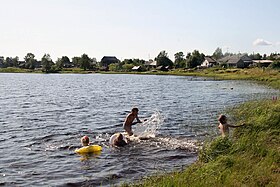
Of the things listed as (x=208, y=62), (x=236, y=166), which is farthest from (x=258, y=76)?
(x=208, y=62)

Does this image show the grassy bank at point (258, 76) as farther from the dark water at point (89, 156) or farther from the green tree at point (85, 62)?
the green tree at point (85, 62)

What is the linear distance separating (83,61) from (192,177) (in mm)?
183982

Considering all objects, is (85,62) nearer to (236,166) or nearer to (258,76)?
(258,76)

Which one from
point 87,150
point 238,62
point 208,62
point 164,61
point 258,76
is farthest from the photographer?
point 164,61

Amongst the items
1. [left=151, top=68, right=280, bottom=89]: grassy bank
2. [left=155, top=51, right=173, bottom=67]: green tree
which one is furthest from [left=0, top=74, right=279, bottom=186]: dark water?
[left=155, top=51, right=173, bottom=67]: green tree

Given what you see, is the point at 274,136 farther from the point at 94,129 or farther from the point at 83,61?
the point at 83,61

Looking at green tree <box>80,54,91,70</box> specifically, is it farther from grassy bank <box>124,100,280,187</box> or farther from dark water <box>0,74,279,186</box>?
grassy bank <box>124,100,280,187</box>

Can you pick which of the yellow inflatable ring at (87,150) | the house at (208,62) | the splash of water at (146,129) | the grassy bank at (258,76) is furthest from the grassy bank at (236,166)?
the house at (208,62)

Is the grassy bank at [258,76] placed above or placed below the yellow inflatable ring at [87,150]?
above

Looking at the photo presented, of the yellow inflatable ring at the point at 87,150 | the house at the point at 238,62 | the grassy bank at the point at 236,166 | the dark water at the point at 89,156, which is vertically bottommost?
the dark water at the point at 89,156

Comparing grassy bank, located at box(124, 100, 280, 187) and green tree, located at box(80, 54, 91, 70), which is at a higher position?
green tree, located at box(80, 54, 91, 70)

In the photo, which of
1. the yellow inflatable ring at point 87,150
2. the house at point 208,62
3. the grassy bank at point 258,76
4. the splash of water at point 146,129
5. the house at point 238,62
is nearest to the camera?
the yellow inflatable ring at point 87,150

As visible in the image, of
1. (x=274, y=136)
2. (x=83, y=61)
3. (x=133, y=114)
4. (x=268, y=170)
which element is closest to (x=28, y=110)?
(x=133, y=114)

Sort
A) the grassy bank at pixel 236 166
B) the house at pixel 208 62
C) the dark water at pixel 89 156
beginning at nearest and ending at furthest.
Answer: the grassy bank at pixel 236 166
the dark water at pixel 89 156
the house at pixel 208 62
